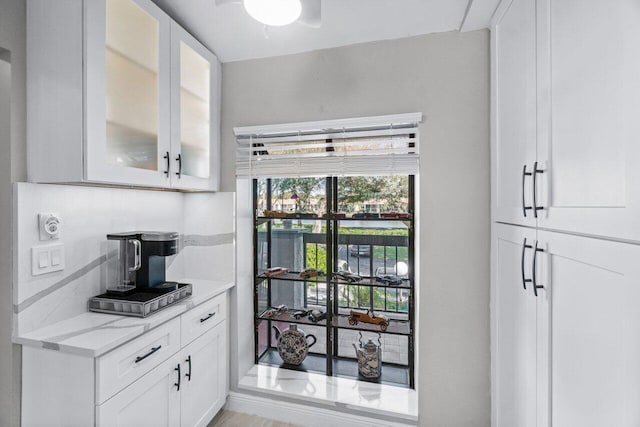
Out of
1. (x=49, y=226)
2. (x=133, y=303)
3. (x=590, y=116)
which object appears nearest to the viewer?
(x=590, y=116)

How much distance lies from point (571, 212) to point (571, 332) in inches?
13.7

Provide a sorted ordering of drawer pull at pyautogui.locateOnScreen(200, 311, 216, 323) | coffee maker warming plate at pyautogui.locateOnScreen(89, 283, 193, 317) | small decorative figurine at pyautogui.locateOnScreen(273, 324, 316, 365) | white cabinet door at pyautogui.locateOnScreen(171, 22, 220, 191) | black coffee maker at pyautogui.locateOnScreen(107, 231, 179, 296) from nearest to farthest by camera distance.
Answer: coffee maker warming plate at pyautogui.locateOnScreen(89, 283, 193, 317)
black coffee maker at pyautogui.locateOnScreen(107, 231, 179, 296)
white cabinet door at pyautogui.locateOnScreen(171, 22, 220, 191)
drawer pull at pyautogui.locateOnScreen(200, 311, 216, 323)
small decorative figurine at pyautogui.locateOnScreen(273, 324, 316, 365)

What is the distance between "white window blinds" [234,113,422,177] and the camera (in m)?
1.90

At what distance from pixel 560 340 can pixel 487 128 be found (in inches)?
44.5

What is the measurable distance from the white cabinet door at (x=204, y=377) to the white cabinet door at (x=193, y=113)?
89 cm

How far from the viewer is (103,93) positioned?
4.33 ft

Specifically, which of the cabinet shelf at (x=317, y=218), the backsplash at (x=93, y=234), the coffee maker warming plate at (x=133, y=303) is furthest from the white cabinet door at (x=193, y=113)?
the coffee maker warming plate at (x=133, y=303)

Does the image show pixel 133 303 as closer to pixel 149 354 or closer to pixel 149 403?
pixel 149 354

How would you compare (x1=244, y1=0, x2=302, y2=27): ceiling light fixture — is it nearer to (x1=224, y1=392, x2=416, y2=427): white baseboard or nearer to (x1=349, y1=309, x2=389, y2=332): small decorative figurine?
(x1=349, y1=309, x2=389, y2=332): small decorative figurine

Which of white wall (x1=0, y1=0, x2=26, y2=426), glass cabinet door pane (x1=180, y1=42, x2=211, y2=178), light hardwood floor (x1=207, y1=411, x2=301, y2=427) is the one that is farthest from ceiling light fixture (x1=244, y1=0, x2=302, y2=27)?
light hardwood floor (x1=207, y1=411, x2=301, y2=427)

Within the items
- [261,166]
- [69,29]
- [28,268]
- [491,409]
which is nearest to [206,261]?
[261,166]

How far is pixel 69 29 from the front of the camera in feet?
4.18

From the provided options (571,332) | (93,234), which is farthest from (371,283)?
(93,234)

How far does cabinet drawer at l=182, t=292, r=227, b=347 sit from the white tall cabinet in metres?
1.55
